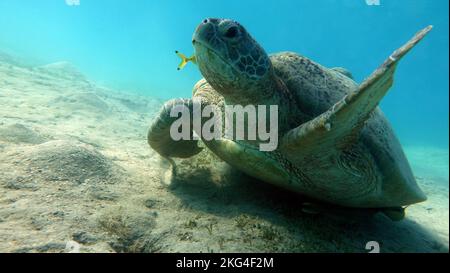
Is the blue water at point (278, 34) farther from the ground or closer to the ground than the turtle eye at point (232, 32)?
farther from the ground

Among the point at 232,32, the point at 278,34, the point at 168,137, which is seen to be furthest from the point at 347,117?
the point at 278,34

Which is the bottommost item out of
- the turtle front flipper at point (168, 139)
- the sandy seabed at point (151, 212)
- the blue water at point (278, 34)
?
the sandy seabed at point (151, 212)

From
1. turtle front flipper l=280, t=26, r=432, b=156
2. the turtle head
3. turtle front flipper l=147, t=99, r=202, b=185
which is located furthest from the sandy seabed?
the turtle head

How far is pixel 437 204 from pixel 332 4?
8459 cm

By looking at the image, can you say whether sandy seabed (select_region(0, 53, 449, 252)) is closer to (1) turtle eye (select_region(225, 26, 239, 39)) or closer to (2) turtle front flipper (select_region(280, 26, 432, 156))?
(2) turtle front flipper (select_region(280, 26, 432, 156))

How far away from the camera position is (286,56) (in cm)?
333

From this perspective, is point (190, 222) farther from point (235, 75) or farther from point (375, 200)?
point (375, 200)

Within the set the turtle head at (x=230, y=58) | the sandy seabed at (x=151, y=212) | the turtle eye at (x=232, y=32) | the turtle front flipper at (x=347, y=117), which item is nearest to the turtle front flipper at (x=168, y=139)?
the sandy seabed at (x=151, y=212)

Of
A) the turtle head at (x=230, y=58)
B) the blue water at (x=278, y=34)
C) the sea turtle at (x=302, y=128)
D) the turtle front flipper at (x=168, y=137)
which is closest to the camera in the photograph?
the sea turtle at (x=302, y=128)

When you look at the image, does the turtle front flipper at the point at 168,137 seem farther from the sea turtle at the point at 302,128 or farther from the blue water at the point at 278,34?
the blue water at the point at 278,34

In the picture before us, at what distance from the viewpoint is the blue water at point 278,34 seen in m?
56.8

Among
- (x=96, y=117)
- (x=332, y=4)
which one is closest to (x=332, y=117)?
(x=96, y=117)

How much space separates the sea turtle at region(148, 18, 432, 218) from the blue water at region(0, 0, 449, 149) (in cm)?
3909

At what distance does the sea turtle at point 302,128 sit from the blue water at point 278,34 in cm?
3909
